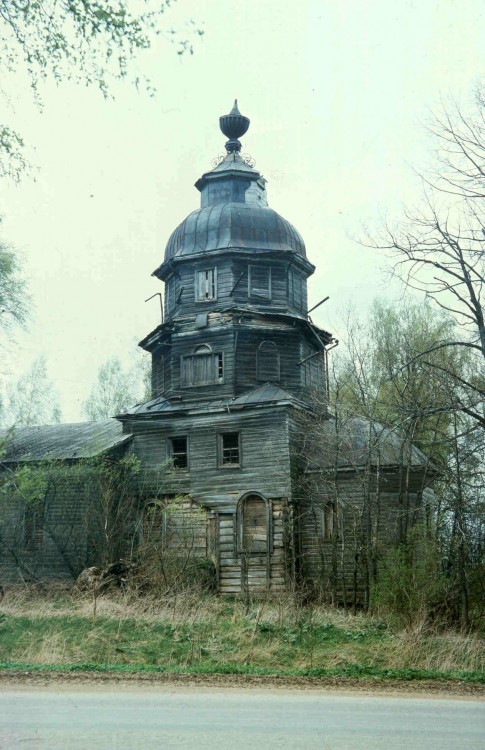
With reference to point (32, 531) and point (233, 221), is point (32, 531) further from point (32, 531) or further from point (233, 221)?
point (233, 221)

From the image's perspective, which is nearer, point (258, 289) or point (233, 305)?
point (233, 305)

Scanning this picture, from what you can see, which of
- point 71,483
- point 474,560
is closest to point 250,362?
point 71,483

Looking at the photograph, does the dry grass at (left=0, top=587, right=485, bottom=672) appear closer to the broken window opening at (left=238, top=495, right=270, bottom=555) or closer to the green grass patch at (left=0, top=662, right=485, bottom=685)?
the green grass patch at (left=0, top=662, right=485, bottom=685)

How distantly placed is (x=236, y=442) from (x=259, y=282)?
659 cm

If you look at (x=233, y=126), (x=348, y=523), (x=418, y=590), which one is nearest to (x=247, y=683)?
(x=418, y=590)

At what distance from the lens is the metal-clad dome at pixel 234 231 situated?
31297 mm

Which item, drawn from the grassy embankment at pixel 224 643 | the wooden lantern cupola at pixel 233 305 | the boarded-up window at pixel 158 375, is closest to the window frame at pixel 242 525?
the wooden lantern cupola at pixel 233 305

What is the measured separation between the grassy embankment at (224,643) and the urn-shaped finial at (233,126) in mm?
21434

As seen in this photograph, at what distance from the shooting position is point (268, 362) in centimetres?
3045

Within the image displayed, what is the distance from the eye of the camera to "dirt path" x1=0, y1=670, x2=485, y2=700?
11.6m

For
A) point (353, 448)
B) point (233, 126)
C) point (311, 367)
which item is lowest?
point (353, 448)

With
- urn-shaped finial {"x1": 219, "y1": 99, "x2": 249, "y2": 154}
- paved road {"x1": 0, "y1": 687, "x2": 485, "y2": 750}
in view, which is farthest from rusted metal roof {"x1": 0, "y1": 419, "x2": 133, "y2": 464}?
paved road {"x1": 0, "y1": 687, "x2": 485, "y2": 750}

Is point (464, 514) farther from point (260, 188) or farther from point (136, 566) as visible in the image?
point (260, 188)

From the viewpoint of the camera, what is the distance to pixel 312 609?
2159 centimetres
